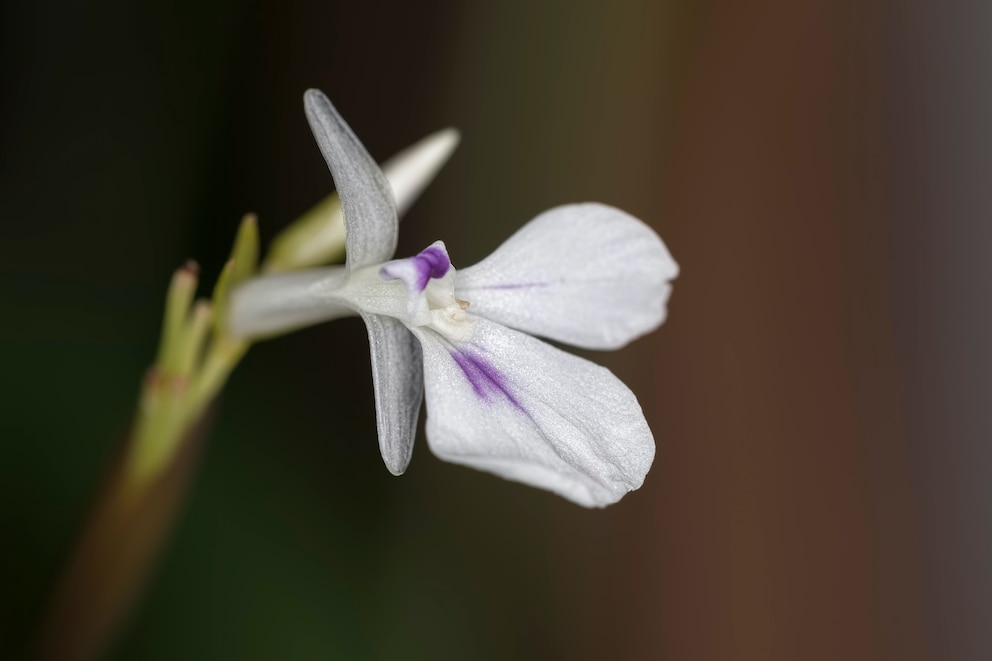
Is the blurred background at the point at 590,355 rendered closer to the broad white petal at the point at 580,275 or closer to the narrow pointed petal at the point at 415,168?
the narrow pointed petal at the point at 415,168

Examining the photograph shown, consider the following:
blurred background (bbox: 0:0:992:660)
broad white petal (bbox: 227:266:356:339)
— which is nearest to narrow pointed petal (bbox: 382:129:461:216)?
broad white petal (bbox: 227:266:356:339)

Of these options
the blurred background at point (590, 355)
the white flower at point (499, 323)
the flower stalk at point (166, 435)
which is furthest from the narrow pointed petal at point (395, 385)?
the blurred background at point (590, 355)

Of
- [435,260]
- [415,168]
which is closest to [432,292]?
[435,260]

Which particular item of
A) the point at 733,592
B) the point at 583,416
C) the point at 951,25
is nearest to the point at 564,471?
the point at 583,416

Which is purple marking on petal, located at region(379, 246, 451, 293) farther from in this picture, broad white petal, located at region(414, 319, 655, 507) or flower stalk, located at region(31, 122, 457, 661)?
flower stalk, located at region(31, 122, 457, 661)

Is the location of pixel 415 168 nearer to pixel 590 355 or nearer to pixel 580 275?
pixel 580 275

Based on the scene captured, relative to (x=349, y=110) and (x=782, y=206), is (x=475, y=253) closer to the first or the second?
(x=349, y=110)
